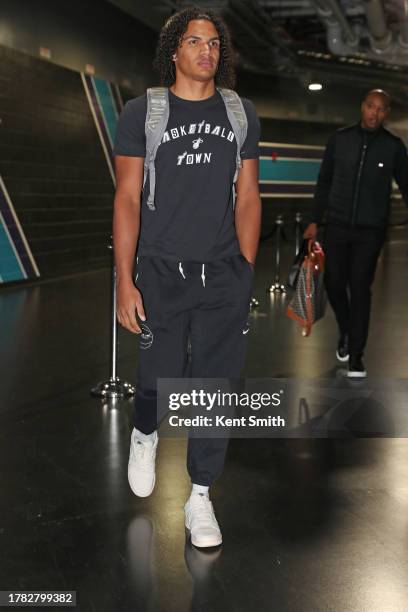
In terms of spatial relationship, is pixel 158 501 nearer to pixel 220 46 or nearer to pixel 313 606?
pixel 313 606

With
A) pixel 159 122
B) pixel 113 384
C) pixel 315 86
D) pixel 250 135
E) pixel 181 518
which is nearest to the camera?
pixel 159 122

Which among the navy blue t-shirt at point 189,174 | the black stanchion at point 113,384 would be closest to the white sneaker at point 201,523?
the navy blue t-shirt at point 189,174

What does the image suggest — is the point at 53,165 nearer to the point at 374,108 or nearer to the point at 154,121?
the point at 374,108

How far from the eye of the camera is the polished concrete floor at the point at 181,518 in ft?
7.00

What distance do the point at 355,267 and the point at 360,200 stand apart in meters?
0.38

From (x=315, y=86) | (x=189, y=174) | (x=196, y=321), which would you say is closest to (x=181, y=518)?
(x=196, y=321)

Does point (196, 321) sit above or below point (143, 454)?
above

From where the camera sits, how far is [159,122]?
224 cm

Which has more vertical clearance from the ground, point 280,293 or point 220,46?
point 220,46

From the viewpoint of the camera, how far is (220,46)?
2.49 metres

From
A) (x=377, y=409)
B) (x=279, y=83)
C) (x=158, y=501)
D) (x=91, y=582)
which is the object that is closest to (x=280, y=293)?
(x=377, y=409)

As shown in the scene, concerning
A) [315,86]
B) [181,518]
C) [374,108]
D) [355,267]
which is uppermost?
[315,86]

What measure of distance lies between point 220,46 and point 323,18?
36.4 ft

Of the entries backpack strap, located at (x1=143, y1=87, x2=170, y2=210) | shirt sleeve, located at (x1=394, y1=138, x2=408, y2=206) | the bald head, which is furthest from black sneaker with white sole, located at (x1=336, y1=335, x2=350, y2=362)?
backpack strap, located at (x1=143, y1=87, x2=170, y2=210)
